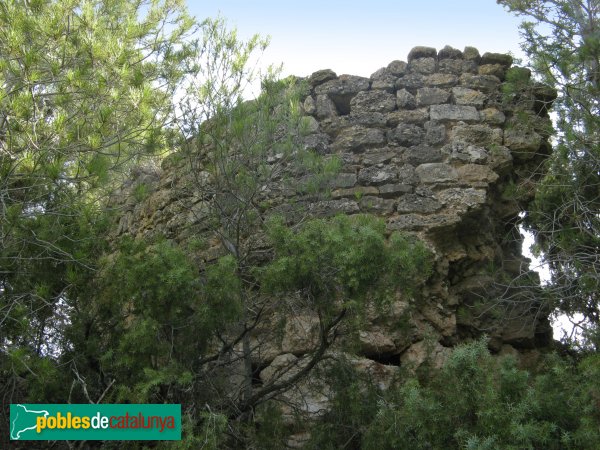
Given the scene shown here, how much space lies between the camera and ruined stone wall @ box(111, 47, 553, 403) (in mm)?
4484

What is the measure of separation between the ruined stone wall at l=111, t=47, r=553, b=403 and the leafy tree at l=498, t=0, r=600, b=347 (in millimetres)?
180

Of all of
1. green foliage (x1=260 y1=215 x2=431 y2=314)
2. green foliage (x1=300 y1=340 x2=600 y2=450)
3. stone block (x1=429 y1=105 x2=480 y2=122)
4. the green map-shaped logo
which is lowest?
green foliage (x1=300 y1=340 x2=600 y2=450)

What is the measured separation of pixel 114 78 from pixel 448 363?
2.56 m

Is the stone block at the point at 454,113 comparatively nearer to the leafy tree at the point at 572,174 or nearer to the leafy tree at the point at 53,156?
the leafy tree at the point at 572,174

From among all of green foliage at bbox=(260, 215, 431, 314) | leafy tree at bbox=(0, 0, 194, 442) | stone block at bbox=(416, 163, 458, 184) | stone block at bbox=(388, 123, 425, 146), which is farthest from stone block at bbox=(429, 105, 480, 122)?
leafy tree at bbox=(0, 0, 194, 442)

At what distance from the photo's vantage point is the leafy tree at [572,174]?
15.0 ft

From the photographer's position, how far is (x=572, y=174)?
488 centimetres

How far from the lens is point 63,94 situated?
12.5ft

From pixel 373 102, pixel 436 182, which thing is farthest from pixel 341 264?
pixel 373 102

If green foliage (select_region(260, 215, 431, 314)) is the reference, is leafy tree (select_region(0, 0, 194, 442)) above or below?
above

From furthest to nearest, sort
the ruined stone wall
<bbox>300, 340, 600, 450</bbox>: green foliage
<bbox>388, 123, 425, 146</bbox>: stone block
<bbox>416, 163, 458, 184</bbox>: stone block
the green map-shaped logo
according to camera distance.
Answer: <bbox>388, 123, 425, 146</bbox>: stone block
<bbox>416, 163, 458, 184</bbox>: stone block
the ruined stone wall
the green map-shaped logo
<bbox>300, 340, 600, 450</bbox>: green foliage

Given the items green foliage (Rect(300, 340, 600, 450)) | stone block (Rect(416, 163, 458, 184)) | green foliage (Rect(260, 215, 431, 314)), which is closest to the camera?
green foliage (Rect(300, 340, 600, 450))

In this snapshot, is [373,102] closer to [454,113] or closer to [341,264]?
[454,113]

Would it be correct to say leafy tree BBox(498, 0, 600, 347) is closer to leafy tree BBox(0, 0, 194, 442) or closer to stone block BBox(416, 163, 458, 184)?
stone block BBox(416, 163, 458, 184)
